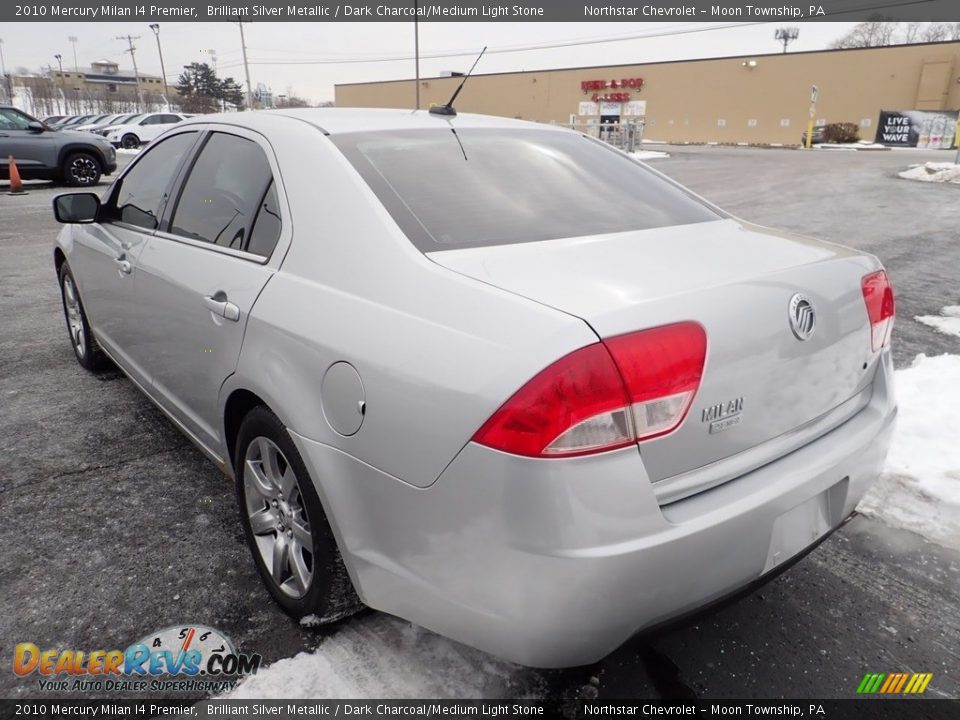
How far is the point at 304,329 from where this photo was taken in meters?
1.99

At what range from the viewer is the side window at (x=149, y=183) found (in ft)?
10.4

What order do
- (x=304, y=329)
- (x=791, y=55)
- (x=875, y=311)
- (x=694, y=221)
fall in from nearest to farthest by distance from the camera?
(x=304, y=329), (x=875, y=311), (x=694, y=221), (x=791, y=55)

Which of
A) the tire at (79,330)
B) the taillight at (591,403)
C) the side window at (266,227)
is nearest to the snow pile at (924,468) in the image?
the taillight at (591,403)

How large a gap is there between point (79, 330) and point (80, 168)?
12.9m

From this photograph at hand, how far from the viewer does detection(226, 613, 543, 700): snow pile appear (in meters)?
2.01

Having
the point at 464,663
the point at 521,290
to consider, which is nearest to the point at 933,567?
the point at 464,663

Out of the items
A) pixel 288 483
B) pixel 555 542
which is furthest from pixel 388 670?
pixel 555 542

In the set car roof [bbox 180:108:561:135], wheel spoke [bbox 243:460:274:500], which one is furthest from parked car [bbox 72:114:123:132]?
wheel spoke [bbox 243:460:274:500]

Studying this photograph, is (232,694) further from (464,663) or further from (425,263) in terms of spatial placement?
(425,263)

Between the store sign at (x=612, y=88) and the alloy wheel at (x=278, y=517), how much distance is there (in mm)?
59427

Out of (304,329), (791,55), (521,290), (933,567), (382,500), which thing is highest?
(791,55)

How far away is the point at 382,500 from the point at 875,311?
1572 millimetres

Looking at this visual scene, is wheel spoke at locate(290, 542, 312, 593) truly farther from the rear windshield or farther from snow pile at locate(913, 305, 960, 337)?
snow pile at locate(913, 305, 960, 337)

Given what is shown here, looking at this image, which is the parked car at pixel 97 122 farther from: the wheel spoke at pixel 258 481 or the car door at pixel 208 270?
the wheel spoke at pixel 258 481
